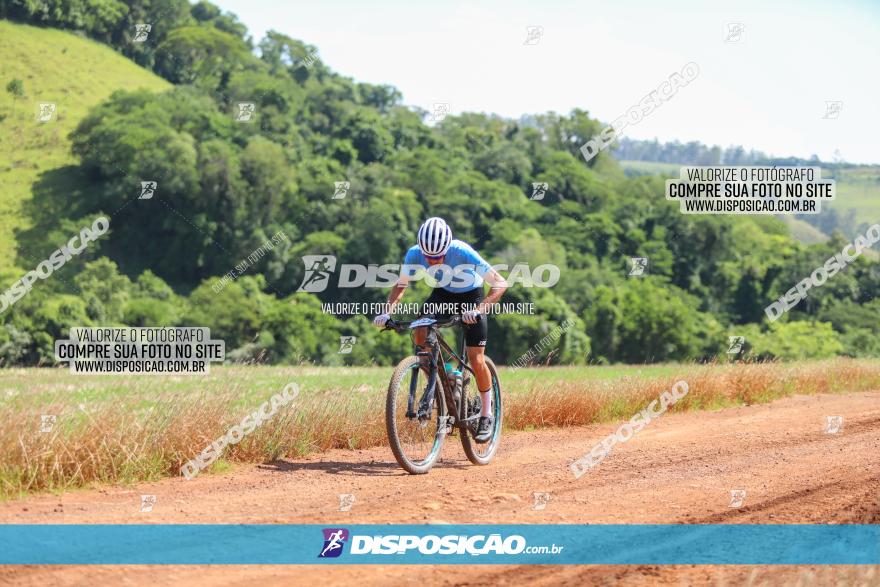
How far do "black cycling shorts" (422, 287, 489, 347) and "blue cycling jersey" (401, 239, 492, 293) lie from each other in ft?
0.23

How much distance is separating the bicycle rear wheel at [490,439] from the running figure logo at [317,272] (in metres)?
89.3

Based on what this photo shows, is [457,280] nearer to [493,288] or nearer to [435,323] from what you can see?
[493,288]

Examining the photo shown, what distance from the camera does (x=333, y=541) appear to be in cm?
660

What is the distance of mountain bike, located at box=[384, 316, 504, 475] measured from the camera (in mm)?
9102

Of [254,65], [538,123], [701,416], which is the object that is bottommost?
[701,416]

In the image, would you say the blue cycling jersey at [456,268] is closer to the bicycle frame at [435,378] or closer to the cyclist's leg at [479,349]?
the cyclist's leg at [479,349]

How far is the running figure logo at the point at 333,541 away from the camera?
641 centimetres

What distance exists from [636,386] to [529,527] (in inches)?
341

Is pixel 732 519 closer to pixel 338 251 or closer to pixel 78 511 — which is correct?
pixel 78 511

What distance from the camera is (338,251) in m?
105

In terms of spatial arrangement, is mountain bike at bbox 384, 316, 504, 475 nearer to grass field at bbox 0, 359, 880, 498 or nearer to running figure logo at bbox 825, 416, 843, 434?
grass field at bbox 0, 359, 880, 498

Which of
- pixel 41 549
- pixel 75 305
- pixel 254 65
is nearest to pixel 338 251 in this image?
pixel 75 305

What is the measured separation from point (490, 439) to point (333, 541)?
4031 millimetres

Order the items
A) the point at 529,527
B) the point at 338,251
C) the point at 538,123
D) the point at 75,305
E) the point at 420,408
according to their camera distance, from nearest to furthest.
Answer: the point at 529,527 → the point at 420,408 → the point at 75,305 → the point at 338,251 → the point at 538,123
